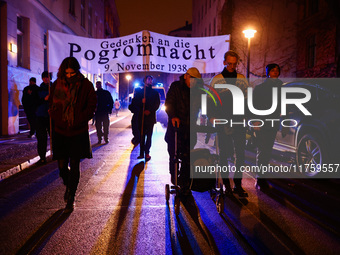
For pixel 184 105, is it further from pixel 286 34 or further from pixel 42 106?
pixel 286 34

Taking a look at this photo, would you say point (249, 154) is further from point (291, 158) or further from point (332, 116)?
point (332, 116)

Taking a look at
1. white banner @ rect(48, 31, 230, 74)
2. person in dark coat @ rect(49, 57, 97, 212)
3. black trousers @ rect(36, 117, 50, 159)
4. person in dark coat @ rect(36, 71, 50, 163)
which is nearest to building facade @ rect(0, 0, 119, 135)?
white banner @ rect(48, 31, 230, 74)

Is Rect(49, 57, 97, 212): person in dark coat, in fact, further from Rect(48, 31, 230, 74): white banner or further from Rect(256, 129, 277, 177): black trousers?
Rect(48, 31, 230, 74): white banner

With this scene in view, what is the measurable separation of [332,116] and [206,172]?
99.2 inches

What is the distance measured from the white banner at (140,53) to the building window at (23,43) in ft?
25.2

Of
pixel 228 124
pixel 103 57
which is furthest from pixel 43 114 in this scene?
pixel 228 124

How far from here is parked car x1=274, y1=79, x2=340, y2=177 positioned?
5234 mm

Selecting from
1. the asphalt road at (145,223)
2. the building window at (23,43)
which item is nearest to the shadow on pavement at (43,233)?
the asphalt road at (145,223)

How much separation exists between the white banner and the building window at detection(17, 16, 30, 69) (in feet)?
25.2

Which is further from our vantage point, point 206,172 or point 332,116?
point 332,116

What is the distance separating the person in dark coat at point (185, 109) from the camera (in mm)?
4324

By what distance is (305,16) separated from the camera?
25156mm

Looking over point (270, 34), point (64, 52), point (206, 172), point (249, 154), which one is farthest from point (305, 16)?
point (206, 172)

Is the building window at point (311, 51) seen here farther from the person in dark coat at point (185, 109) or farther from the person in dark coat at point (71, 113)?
the person in dark coat at point (71, 113)
